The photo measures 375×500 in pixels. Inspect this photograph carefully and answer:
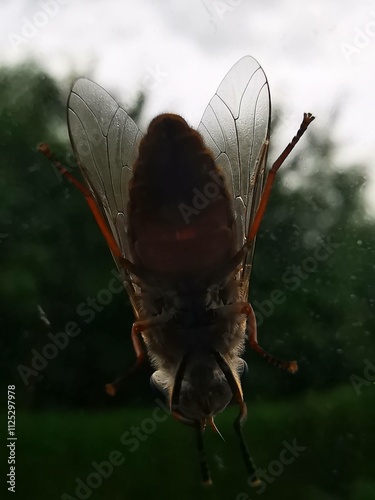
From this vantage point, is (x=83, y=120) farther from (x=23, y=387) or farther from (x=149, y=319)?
(x=23, y=387)

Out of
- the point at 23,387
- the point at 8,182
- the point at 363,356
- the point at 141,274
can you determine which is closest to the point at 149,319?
the point at 141,274

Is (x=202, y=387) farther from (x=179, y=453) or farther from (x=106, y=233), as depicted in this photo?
(x=179, y=453)

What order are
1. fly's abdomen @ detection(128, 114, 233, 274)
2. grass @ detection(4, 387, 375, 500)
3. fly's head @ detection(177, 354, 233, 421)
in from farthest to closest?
grass @ detection(4, 387, 375, 500), fly's abdomen @ detection(128, 114, 233, 274), fly's head @ detection(177, 354, 233, 421)

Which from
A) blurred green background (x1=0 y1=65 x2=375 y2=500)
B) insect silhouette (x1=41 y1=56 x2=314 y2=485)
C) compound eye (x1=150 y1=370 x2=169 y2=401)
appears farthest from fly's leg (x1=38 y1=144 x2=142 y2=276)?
blurred green background (x1=0 y1=65 x2=375 y2=500)

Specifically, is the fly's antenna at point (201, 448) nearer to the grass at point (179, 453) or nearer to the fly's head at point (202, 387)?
the fly's head at point (202, 387)

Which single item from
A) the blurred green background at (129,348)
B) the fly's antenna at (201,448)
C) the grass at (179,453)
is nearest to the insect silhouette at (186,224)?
the fly's antenna at (201,448)

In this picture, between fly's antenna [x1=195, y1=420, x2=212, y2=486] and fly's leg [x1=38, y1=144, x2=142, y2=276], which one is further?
fly's leg [x1=38, y1=144, x2=142, y2=276]

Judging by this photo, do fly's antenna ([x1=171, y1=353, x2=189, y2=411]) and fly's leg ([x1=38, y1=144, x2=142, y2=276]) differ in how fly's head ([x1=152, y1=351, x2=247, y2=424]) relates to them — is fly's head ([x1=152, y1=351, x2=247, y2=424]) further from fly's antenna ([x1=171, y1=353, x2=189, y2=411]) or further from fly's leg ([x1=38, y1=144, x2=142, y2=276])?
fly's leg ([x1=38, y1=144, x2=142, y2=276])
